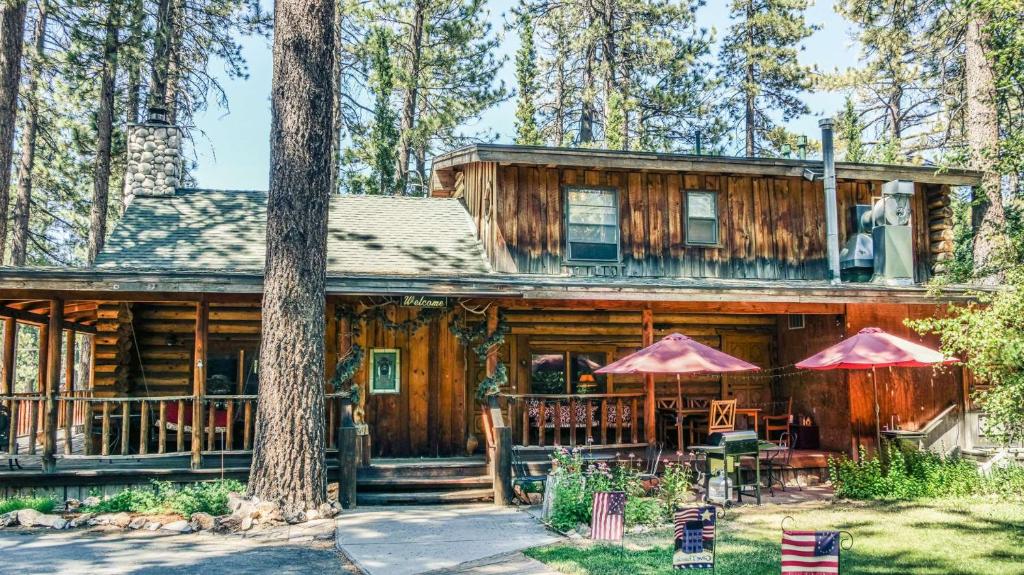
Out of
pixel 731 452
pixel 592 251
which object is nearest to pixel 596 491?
pixel 731 452

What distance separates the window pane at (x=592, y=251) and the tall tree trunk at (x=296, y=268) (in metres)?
5.47

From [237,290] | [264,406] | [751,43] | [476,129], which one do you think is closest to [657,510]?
[264,406]

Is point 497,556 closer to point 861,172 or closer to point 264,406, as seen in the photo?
point 264,406

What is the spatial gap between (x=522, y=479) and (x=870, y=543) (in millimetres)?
4798

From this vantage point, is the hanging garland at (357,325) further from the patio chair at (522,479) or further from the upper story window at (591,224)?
the upper story window at (591,224)

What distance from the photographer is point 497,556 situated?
809 cm

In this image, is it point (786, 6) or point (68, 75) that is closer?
point (68, 75)

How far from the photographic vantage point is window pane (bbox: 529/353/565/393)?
14.6 meters

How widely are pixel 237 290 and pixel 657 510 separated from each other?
20.5 feet

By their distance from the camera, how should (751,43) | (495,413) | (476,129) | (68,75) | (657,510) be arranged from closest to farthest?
(657,510) → (495,413) → (68,75) → (476,129) → (751,43)

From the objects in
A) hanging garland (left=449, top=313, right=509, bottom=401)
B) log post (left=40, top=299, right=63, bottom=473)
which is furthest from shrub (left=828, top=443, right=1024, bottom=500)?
log post (left=40, top=299, right=63, bottom=473)

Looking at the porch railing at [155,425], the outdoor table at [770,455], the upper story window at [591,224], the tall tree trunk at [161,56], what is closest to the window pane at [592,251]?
the upper story window at [591,224]

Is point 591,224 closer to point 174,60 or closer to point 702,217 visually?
point 702,217

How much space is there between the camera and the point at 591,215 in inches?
583
